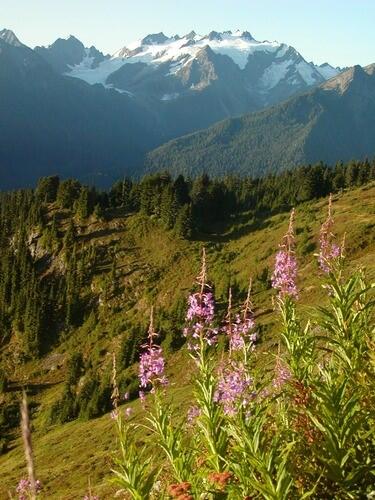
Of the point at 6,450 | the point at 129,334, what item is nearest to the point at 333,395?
the point at 6,450

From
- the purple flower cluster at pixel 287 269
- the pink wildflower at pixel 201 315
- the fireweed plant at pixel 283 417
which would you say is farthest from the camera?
the purple flower cluster at pixel 287 269

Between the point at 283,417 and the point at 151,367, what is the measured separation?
63.1 inches

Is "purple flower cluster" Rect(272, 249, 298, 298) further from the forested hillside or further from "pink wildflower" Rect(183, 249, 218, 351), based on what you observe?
the forested hillside

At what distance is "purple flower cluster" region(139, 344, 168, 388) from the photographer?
20.1 ft

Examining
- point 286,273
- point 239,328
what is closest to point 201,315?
point 286,273

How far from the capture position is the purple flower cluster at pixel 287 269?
6.28m

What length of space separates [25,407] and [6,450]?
71726mm

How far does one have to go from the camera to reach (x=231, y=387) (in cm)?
643

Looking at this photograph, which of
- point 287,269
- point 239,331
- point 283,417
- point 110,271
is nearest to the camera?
point 283,417

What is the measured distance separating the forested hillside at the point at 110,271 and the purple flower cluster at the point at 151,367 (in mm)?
39888

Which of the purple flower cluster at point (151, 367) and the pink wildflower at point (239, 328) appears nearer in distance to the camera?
the purple flower cluster at point (151, 367)

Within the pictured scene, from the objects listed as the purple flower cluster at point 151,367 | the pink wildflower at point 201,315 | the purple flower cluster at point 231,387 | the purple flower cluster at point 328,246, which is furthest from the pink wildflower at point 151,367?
the purple flower cluster at point 328,246

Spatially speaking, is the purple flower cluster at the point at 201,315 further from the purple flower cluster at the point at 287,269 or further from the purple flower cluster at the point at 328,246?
the purple flower cluster at the point at 328,246

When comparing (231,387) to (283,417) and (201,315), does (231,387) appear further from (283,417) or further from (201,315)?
(201,315)
